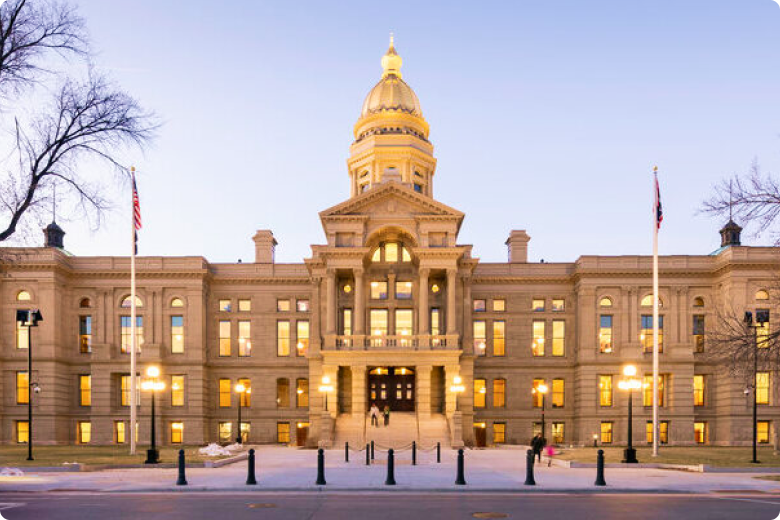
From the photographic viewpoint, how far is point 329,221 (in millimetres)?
52375

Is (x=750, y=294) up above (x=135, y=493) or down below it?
above

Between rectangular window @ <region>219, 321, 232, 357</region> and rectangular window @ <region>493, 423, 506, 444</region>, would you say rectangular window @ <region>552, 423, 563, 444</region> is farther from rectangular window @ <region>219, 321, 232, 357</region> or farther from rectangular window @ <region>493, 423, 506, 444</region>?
rectangular window @ <region>219, 321, 232, 357</region>

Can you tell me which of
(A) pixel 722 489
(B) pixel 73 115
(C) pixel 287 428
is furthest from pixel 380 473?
(C) pixel 287 428

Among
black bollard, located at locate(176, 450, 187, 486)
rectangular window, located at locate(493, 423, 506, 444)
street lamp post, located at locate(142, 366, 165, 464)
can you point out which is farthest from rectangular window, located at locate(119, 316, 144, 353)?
black bollard, located at locate(176, 450, 187, 486)

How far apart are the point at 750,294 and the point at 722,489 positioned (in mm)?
34460

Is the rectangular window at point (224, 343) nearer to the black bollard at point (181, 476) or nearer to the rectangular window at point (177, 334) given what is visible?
the rectangular window at point (177, 334)

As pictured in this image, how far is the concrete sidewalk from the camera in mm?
21484

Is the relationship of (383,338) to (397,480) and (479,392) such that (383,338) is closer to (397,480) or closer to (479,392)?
(479,392)

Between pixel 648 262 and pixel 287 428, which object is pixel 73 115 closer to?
pixel 287 428

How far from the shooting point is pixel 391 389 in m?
55.4

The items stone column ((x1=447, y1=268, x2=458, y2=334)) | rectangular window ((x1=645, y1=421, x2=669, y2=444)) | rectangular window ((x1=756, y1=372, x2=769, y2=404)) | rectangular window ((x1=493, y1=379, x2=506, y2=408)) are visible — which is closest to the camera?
stone column ((x1=447, y1=268, x2=458, y2=334))

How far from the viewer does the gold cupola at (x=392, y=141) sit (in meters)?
67.5

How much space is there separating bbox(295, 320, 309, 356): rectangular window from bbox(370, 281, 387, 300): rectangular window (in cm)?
662

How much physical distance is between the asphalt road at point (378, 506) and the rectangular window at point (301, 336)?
37.3m
